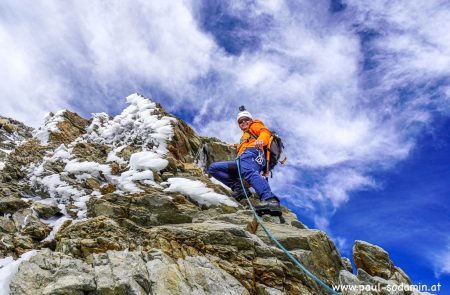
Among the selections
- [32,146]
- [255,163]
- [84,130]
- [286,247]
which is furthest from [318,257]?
[84,130]

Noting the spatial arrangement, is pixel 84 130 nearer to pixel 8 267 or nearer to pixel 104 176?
pixel 104 176

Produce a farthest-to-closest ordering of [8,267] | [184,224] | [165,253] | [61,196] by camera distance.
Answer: [61,196] → [184,224] → [165,253] → [8,267]

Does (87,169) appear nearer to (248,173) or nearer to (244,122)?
(248,173)

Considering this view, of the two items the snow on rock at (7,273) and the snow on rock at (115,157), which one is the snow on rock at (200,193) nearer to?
the snow on rock at (115,157)

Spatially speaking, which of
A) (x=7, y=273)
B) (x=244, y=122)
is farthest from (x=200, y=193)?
(x=7, y=273)

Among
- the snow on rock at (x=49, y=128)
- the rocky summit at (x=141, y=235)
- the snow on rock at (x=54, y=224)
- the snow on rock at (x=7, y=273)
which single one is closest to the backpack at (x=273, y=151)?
the rocky summit at (x=141, y=235)

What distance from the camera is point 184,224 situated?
8.08m

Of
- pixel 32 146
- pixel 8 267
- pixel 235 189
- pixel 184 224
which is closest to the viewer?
pixel 8 267

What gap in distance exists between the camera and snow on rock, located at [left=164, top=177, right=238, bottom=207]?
9.70m

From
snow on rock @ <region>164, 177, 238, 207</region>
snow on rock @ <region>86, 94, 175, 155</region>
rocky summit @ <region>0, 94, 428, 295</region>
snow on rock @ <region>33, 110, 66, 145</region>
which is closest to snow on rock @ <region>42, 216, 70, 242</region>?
rocky summit @ <region>0, 94, 428, 295</region>

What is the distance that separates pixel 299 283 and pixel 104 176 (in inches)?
260

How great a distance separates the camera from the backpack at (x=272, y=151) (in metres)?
10.8

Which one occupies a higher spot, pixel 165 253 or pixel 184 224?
pixel 184 224

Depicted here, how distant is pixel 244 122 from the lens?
11359mm
